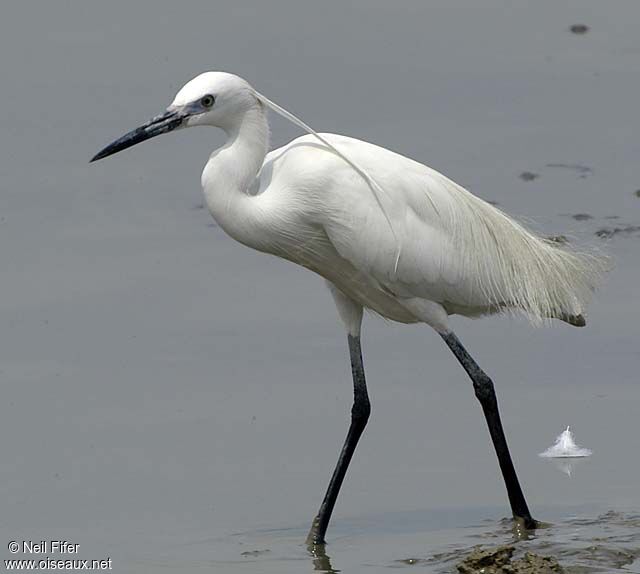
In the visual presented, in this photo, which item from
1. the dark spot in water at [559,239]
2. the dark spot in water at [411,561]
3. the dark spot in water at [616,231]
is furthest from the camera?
the dark spot in water at [616,231]

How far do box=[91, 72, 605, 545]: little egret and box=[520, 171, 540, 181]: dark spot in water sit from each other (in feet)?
12.1

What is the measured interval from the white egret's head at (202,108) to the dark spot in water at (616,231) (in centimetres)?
405

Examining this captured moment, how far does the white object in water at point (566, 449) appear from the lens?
34.9ft

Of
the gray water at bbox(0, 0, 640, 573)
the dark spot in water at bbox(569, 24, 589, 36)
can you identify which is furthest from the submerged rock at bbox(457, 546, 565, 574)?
the dark spot in water at bbox(569, 24, 589, 36)

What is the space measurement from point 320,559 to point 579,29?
25.4ft

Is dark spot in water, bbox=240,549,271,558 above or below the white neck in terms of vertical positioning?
below

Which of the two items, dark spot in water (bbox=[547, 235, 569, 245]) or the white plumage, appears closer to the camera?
the white plumage

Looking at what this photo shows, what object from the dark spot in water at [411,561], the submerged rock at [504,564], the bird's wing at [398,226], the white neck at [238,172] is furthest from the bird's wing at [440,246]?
the submerged rock at [504,564]

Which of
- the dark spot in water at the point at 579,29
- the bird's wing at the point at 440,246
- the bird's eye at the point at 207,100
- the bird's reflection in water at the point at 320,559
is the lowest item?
the bird's reflection in water at the point at 320,559

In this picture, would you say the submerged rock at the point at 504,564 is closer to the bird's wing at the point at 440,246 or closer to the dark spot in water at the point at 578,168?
A: the bird's wing at the point at 440,246

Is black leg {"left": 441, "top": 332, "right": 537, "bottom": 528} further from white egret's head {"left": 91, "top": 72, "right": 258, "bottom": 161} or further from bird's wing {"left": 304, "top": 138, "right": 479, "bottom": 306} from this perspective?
white egret's head {"left": 91, "top": 72, "right": 258, "bottom": 161}

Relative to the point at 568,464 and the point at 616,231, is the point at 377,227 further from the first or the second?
the point at 616,231

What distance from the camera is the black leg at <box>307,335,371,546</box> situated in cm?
999

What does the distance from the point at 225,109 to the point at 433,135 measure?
5171mm
